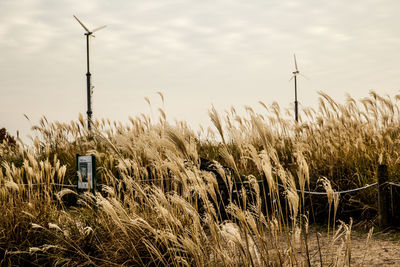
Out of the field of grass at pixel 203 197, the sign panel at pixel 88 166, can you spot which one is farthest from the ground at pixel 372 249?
the sign panel at pixel 88 166

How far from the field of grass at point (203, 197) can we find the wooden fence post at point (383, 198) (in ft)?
0.46

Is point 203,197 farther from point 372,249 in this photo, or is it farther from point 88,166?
point 88,166

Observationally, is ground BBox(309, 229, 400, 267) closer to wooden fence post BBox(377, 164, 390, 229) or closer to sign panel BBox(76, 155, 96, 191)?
wooden fence post BBox(377, 164, 390, 229)

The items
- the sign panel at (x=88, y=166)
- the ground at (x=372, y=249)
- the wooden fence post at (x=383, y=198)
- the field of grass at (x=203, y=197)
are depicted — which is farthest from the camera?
the sign panel at (x=88, y=166)

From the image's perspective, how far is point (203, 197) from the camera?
8.75ft

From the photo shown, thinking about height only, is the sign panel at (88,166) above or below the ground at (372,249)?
above

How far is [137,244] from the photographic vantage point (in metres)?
3.90

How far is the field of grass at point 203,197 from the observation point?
109 inches

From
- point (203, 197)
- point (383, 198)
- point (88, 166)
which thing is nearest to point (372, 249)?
point (383, 198)

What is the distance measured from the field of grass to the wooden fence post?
0.46 feet

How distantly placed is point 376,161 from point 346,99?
2.15 meters

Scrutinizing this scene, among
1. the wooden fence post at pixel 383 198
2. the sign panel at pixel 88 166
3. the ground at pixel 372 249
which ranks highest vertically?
the sign panel at pixel 88 166

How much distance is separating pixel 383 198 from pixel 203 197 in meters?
3.57

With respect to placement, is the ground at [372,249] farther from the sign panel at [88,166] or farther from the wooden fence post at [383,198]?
the sign panel at [88,166]
